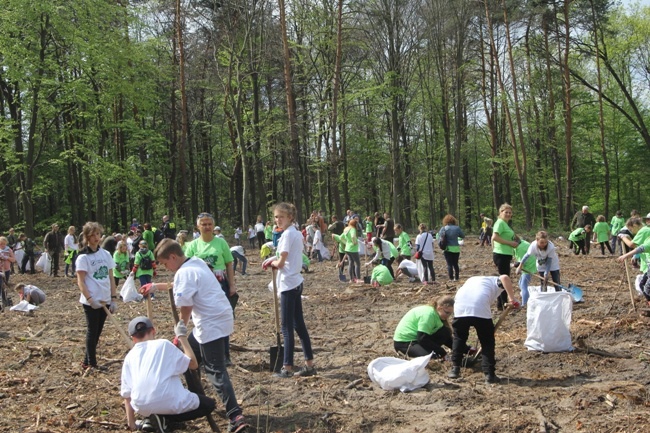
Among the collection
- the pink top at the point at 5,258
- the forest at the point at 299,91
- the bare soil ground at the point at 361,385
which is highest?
the forest at the point at 299,91

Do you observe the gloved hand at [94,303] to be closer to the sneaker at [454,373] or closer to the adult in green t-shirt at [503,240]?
the sneaker at [454,373]

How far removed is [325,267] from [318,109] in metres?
17.5

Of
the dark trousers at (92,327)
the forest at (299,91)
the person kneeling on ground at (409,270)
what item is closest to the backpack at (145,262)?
the person kneeling on ground at (409,270)

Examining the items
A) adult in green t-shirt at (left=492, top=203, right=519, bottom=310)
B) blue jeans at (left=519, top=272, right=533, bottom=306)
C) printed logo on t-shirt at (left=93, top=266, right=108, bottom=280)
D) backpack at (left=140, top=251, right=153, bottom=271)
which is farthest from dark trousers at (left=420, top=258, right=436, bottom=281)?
printed logo on t-shirt at (left=93, top=266, right=108, bottom=280)

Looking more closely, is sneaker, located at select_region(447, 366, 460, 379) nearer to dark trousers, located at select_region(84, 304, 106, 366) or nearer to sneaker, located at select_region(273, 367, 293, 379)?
sneaker, located at select_region(273, 367, 293, 379)

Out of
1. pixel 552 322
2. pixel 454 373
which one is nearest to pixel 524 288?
pixel 552 322

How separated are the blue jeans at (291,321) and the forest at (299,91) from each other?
18.3 meters

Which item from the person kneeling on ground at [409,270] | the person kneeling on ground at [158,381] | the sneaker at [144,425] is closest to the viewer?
the person kneeling on ground at [158,381]

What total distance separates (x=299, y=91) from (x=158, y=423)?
3194 cm

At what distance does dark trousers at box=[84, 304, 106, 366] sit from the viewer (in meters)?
6.80

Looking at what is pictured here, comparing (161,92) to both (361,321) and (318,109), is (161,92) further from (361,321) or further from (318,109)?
(361,321)

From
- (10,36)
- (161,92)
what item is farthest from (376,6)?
(10,36)

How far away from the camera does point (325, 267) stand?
1956 centimetres

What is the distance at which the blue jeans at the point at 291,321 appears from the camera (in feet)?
21.0
